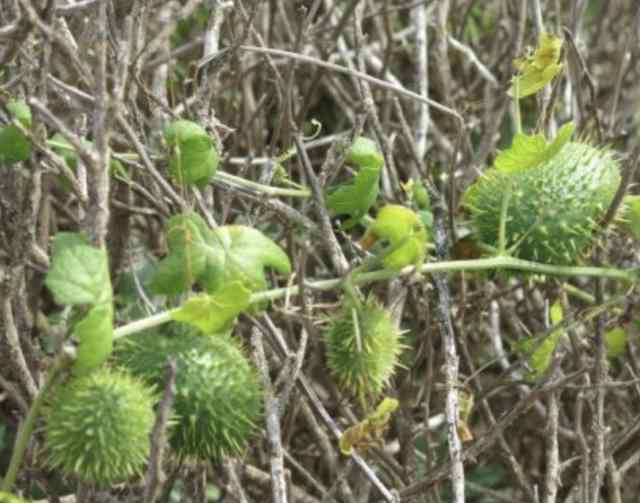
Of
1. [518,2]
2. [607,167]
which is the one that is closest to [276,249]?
[607,167]

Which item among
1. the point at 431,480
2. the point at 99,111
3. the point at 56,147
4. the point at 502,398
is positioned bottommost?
the point at 502,398

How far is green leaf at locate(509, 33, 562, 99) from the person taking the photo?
2.04m

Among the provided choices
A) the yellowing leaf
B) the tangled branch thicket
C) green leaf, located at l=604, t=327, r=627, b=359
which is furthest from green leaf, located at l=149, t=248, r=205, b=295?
green leaf, located at l=604, t=327, r=627, b=359

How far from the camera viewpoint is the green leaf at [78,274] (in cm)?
144

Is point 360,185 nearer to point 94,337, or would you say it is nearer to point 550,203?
point 550,203

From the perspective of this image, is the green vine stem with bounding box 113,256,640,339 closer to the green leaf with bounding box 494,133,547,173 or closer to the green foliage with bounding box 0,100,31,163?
the green leaf with bounding box 494,133,547,173

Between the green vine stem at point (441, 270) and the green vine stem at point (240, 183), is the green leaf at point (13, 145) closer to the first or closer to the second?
the green vine stem at point (240, 183)

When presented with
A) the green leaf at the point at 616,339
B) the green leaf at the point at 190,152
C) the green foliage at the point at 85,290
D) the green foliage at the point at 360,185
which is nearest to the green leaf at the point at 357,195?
the green foliage at the point at 360,185

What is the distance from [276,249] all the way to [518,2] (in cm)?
128

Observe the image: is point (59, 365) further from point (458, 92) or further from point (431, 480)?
point (458, 92)

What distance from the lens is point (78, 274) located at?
1459 millimetres

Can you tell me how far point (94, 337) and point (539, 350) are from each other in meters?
0.99

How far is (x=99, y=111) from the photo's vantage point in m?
1.49

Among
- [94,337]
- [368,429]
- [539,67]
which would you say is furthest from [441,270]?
[94,337]
